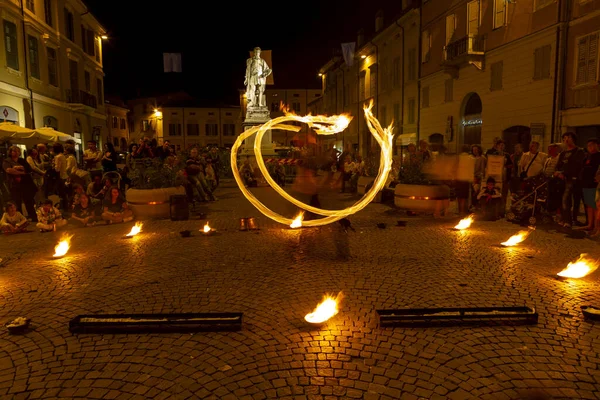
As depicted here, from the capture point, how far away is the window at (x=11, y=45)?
22533 mm

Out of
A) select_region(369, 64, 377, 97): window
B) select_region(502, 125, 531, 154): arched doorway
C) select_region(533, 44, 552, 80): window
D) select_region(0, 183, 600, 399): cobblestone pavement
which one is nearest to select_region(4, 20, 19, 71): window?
select_region(0, 183, 600, 399): cobblestone pavement

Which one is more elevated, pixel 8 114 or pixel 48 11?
pixel 48 11

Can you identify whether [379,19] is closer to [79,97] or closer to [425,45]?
[425,45]

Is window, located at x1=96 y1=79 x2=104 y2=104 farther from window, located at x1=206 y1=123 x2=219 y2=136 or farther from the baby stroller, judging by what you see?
window, located at x1=206 y1=123 x2=219 y2=136

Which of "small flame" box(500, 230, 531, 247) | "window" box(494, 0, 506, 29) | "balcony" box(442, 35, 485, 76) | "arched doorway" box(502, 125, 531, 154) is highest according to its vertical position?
"window" box(494, 0, 506, 29)

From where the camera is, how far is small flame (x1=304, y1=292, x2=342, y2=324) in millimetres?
4938

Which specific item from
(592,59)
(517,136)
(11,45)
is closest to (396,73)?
(517,136)

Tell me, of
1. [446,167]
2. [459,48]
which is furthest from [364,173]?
[459,48]

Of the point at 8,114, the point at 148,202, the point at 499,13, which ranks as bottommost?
the point at 148,202

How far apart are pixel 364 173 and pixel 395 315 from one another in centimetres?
1380

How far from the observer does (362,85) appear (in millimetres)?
45594

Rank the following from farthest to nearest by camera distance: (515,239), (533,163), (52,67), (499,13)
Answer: (52,67) → (499,13) → (533,163) → (515,239)

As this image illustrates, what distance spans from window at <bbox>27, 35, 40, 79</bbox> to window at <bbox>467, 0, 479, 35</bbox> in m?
24.3

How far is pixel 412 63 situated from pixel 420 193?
2430 centimetres
